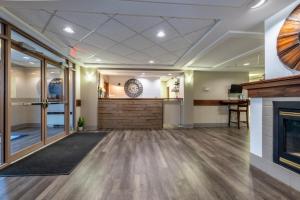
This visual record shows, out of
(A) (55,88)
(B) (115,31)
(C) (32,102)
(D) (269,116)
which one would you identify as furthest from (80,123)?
(D) (269,116)

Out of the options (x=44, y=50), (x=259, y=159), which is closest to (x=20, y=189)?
(x=44, y=50)

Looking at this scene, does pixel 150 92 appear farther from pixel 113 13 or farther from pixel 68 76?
pixel 113 13

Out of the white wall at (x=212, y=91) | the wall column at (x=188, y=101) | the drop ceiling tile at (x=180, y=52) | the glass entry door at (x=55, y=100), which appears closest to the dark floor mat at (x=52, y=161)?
the glass entry door at (x=55, y=100)

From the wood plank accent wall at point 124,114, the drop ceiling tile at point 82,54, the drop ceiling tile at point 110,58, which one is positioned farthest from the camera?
the wood plank accent wall at point 124,114

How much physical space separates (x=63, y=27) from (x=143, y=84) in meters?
7.04

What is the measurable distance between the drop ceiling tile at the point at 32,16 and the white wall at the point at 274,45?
138 inches

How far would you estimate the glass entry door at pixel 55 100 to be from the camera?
445cm

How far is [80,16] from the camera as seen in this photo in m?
2.76

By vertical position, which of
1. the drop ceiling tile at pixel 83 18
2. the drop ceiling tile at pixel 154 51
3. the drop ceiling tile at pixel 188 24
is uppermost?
the drop ceiling tile at pixel 83 18

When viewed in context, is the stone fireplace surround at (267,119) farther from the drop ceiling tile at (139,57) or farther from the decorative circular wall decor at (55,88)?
the decorative circular wall decor at (55,88)

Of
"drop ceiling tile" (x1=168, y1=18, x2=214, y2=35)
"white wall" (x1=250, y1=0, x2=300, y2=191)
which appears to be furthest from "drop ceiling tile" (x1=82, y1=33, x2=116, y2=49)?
"white wall" (x1=250, y1=0, x2=300, y2=191)

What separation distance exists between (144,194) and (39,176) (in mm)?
1627

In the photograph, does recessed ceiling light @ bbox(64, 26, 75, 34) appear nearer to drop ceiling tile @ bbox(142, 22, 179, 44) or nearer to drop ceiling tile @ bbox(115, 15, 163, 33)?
drop ceiling tile @ bbox(115, 15, 163, 33)

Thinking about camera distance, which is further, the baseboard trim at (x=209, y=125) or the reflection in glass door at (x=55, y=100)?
the baseboard trim at (x=209, y=125)
